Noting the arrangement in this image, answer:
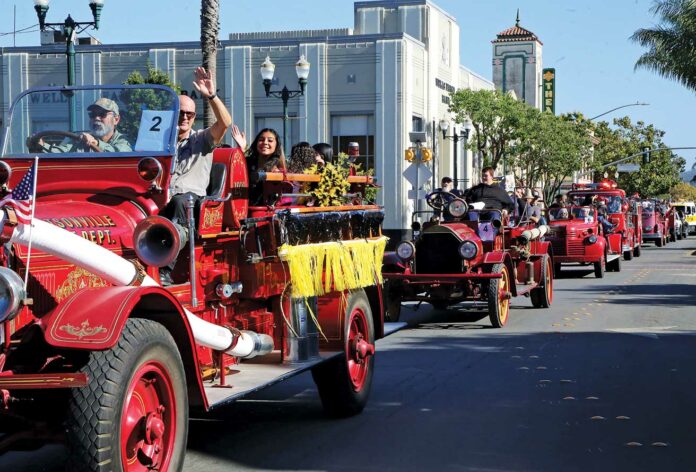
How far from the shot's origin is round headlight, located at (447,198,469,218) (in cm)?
1623

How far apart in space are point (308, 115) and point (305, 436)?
36.6 meters

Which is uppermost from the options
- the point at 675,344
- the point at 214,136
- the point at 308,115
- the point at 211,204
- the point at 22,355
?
the point at 308,115

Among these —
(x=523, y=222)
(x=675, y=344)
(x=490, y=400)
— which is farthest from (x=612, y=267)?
(x=490, y=400)

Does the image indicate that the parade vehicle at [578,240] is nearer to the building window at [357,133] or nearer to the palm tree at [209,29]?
the palm tree at [209,29]

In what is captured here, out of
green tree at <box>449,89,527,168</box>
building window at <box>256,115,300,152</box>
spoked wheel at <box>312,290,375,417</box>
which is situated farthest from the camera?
green tree at <box>449,89,527,168</box>

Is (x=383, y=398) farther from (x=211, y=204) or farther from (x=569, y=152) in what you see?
(x=569, y=152)

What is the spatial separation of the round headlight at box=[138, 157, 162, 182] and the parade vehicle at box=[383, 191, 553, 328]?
8977 mm

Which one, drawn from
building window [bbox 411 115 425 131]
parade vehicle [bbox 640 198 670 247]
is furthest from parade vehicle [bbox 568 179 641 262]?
parade vehicle [bbox 640 198 670 247]

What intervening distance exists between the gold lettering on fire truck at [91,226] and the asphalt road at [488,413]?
62.9 inches

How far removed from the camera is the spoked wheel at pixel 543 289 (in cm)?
1778

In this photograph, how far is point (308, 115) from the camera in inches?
1727

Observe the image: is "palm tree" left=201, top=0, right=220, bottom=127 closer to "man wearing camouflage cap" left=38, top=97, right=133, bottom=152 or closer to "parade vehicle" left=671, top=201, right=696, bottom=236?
"man wearing camouflage cap" left=38, top=97, right=133, bottom=152

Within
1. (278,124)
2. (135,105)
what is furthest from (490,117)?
(135,105)

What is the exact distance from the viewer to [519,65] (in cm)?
8406
